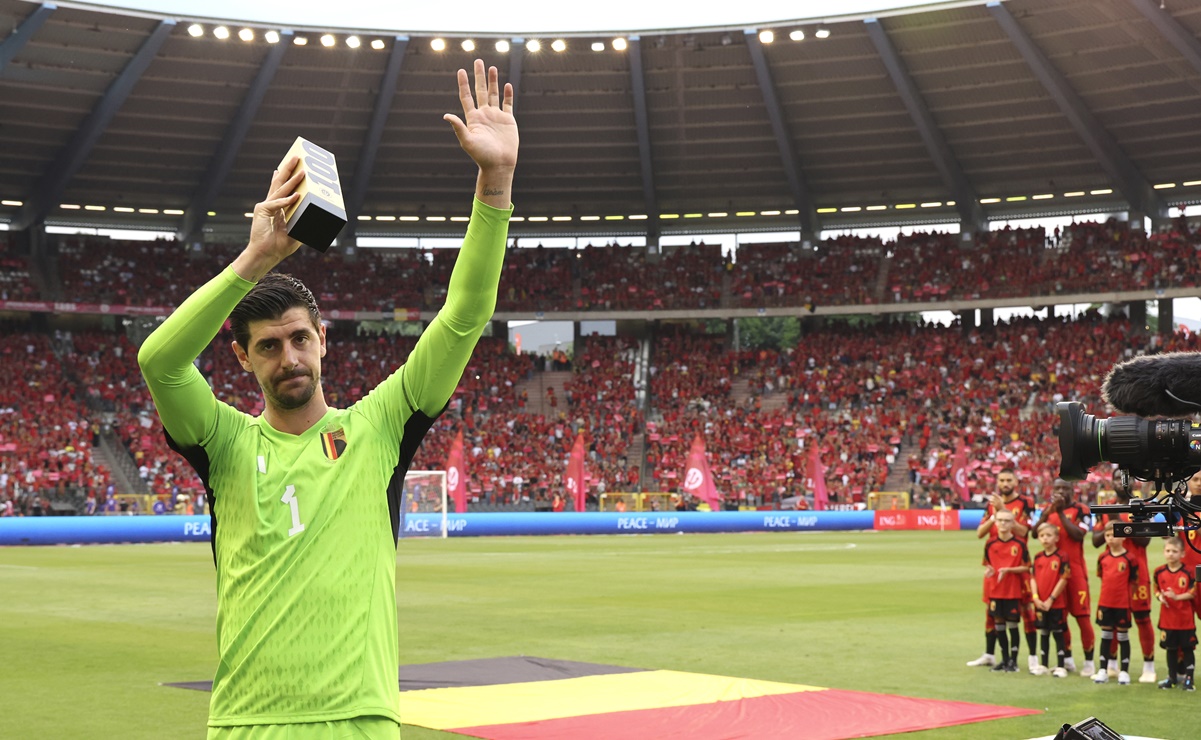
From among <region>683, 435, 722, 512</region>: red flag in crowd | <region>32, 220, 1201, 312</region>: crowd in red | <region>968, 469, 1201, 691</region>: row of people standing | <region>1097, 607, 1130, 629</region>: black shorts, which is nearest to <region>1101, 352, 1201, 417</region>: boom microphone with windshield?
<region>968, 469, 1201, 691</region>: row of people standing

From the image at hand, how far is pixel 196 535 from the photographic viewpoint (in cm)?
3850

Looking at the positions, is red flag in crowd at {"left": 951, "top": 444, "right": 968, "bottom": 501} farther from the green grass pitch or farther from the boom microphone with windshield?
the boom microphone with windshield

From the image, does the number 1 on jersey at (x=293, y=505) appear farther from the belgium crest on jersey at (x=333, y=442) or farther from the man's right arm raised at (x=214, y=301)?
the man's right arm raised at (x=214, y=301)

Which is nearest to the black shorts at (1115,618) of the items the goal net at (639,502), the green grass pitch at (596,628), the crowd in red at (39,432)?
the green grass pitch at (596,628)

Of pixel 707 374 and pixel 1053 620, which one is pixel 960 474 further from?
pixel 1053 620

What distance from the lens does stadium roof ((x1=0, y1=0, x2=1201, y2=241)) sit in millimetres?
41812

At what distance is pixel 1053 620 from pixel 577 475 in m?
32.6

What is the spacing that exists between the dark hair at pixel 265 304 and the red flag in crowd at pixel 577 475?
1659 inches

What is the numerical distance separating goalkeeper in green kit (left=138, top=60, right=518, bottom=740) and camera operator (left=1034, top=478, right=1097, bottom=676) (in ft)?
37.6

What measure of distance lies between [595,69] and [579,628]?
31.9 meters

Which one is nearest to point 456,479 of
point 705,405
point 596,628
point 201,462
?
point 705,405

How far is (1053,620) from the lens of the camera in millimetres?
13898

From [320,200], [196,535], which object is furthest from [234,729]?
[196,535]

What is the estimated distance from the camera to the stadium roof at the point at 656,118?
137ft
